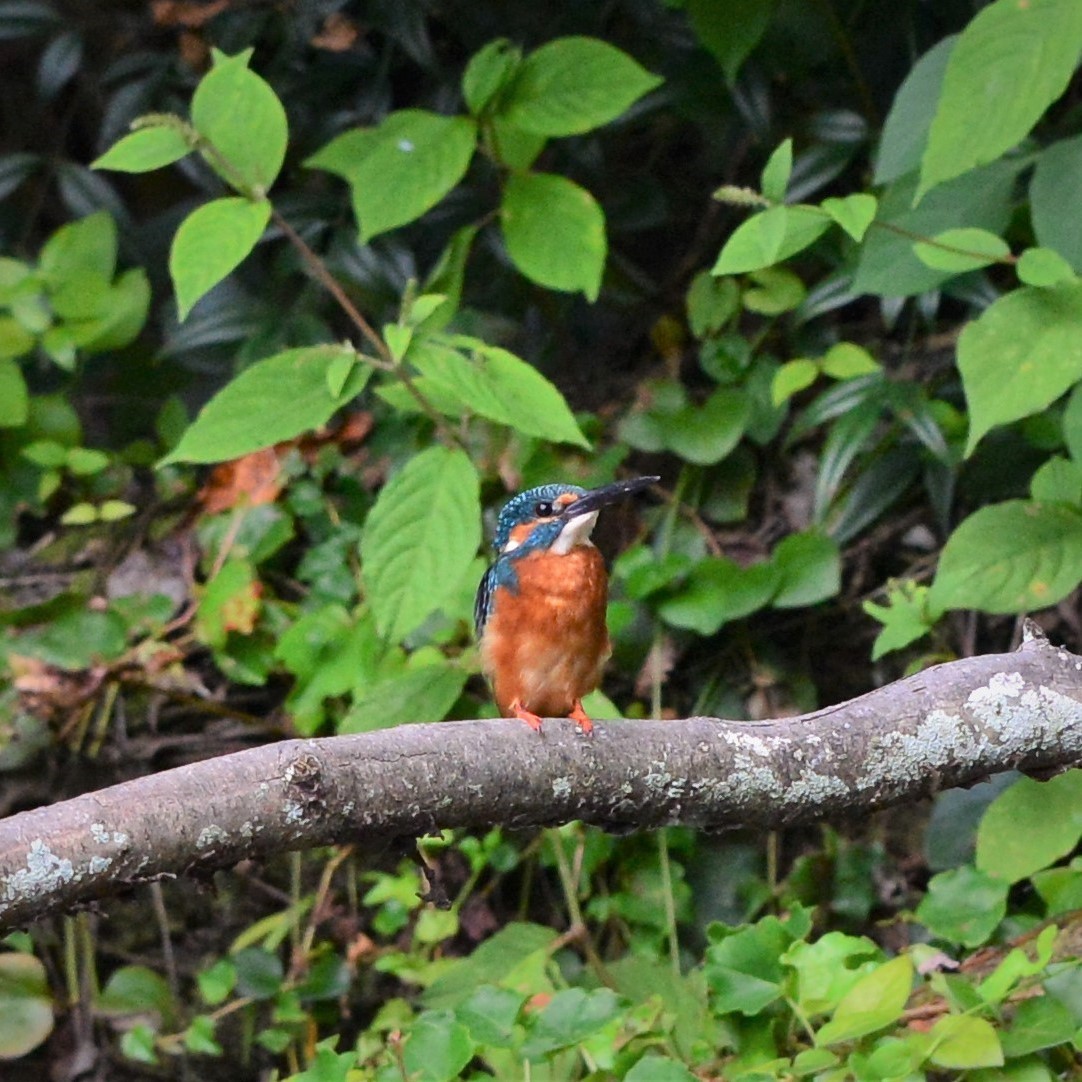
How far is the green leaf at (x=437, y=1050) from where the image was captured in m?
1.89

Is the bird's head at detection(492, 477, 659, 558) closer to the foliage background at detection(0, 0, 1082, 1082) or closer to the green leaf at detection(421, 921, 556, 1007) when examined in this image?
the foliage background at detection(0, 0, 1082, 1082)

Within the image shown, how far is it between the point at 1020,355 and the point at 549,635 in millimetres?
884

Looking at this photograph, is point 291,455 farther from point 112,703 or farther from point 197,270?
point 197,270

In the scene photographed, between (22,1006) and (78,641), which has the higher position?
(78,641)

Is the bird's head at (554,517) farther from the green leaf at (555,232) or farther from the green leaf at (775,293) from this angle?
the green leaf at (775,293)

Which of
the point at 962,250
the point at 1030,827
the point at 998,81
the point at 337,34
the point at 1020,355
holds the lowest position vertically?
the point at 1030,827

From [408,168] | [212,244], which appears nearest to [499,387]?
[212,244]

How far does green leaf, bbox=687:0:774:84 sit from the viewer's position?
9.77 feet

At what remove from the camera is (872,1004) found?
1871 millimetres

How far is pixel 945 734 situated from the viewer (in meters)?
1.83

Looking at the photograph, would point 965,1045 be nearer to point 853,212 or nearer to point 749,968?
point 749,968

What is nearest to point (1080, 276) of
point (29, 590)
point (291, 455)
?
point (291, 455)

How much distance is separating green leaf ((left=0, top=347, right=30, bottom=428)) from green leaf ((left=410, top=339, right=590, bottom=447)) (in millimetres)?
1547

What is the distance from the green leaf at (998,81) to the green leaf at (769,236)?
20cm
